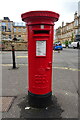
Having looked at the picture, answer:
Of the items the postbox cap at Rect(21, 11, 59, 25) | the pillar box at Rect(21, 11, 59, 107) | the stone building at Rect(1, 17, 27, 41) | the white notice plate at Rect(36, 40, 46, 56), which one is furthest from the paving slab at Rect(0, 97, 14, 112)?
the stone building at Rect(1, 17, 27, 41)

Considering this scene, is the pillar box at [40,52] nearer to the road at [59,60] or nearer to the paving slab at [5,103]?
the paving slab at [5,103]

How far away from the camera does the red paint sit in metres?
2.46

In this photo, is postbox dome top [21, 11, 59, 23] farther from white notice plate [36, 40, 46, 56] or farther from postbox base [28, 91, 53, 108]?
postbox base [28, 91, 53, 108]

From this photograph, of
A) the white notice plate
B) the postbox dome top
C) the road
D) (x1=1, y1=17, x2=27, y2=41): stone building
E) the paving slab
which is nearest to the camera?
the postbox dome top

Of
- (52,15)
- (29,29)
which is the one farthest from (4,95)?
(52,15)

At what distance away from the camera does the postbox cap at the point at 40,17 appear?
239 centimetres

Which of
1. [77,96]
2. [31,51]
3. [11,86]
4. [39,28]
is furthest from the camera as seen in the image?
[11,86]

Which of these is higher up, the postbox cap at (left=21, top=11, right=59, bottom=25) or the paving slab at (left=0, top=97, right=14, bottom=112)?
the postbox cap at (left=21, top=11, right=59, bottom=25)

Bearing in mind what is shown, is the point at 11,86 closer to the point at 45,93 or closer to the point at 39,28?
the point at 45,93

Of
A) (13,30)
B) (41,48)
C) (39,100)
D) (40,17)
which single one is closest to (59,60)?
(39,100)

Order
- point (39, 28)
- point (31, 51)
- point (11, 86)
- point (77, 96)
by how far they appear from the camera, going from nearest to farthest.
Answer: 1. point (39, 28)
2. point (31, 51)
3. point (77, 96)
4. point (11, 86)

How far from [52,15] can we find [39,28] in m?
0.37

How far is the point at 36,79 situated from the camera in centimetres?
269

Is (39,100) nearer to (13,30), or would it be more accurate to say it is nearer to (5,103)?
→ (5,103)
